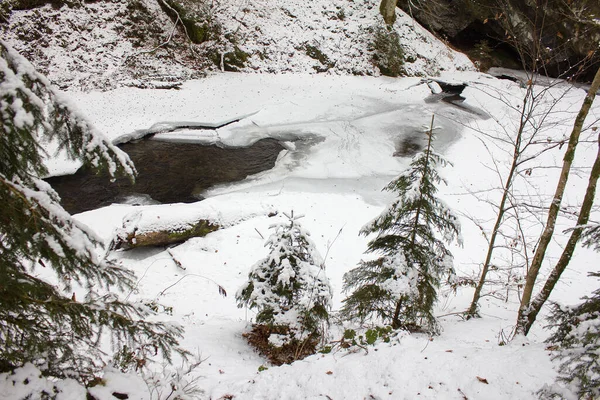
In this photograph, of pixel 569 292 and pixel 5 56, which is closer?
pixel 5 56

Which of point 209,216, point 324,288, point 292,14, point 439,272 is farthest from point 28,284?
point 292,14

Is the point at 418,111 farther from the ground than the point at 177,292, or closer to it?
farther from the ground

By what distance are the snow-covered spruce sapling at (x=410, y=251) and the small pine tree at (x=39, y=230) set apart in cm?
340

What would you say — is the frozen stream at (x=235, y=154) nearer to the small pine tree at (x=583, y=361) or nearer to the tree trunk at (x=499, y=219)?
the tree trunk at (x=499, y=219)

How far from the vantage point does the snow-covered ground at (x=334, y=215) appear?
3648 mm

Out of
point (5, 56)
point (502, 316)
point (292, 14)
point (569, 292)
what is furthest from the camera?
point (292, 14)

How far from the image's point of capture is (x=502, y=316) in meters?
7.30

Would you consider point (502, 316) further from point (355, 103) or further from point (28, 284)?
point (355, 103)

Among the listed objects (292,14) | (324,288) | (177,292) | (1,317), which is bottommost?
(177,292)

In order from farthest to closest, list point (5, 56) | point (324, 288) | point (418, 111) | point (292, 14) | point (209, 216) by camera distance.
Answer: point (292, 14) → point (418, 111) → point (209, 216) → point (324, 288) → point (5, 56)

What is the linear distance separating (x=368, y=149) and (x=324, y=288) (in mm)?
9364

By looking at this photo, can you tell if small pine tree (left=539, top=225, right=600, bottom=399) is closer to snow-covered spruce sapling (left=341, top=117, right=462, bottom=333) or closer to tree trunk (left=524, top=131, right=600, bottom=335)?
tree trunk (left=524, top=131, right=600, bottom=335)

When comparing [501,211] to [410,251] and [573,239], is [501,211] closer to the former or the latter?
[573,239]

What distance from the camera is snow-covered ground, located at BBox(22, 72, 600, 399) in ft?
12.0
